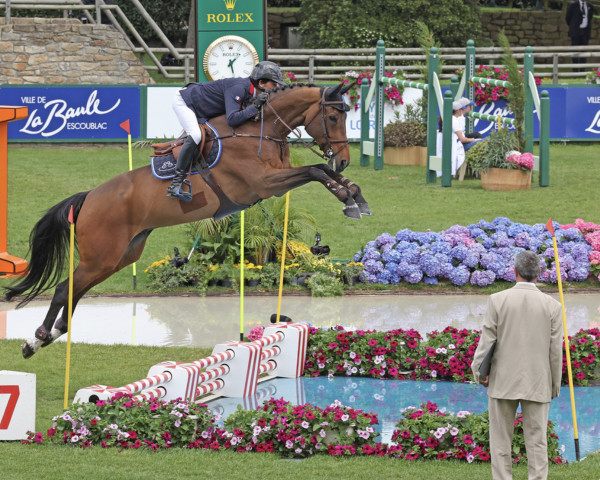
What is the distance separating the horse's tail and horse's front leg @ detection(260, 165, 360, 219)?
1862mm

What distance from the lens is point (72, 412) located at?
292 inches

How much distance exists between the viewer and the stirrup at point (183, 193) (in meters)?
8.55

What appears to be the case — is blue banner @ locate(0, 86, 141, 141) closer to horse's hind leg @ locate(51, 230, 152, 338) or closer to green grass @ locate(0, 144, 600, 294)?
green grass @ locate(0, 144, 600, 294)

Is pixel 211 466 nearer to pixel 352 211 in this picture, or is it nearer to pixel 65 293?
pixel 352 211

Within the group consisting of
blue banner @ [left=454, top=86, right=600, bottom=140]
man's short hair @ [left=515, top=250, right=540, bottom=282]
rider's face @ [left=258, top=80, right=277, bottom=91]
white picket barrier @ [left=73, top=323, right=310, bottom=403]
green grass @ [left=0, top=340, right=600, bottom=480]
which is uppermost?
blue banner @ [left=454, top=86, right=600, bottom=140]

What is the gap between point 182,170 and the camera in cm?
859

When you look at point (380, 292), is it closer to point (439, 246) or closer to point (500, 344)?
point (439, 246)

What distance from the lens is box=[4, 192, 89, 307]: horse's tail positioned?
9.35 m

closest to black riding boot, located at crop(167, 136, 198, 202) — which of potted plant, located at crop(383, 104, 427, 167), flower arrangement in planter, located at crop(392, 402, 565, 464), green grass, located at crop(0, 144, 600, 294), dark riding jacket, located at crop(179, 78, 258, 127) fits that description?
dark riding jacket, located at crop(179, 78, 258, 127)

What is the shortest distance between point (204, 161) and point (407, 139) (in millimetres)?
13246

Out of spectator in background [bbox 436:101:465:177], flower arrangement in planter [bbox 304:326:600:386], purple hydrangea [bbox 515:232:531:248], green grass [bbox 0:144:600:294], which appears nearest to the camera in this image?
flower arrangement in planter [bbox 304:326:600:386]

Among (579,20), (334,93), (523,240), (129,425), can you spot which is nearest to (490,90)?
(523,240)

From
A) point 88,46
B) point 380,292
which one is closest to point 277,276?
point 380,292

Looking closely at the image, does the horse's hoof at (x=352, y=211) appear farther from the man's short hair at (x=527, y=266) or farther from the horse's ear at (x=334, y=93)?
the man's short hair at (x=527, y=266)
